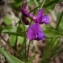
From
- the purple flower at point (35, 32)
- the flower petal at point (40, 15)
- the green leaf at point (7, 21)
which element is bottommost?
the green leaf at point (7, 21)

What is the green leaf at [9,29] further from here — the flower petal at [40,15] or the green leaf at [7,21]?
the green leaf at [7,21]

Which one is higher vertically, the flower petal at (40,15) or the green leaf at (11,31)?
the flower petal at (40,15)

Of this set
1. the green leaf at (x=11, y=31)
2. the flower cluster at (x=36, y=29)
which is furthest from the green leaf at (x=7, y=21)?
the flower cluster at (x=36, y=29)

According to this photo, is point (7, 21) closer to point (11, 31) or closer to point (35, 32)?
point (11, 31)

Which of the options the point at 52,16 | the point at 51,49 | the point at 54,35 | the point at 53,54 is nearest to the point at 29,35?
the point at 54,35

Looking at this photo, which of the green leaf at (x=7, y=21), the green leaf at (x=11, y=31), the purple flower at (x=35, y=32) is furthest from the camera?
the green leaf at (x=7, y=21)

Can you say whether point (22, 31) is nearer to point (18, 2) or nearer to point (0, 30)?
point (0, 30)

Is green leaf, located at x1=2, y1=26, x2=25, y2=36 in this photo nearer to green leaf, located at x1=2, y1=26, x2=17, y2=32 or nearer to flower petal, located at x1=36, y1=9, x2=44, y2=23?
green leaf, located at x1=2, y1=26, x2=17, y2=32

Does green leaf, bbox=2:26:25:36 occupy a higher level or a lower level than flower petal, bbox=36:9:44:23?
lower

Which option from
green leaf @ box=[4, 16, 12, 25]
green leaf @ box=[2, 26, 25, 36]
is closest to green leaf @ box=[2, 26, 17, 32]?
green leaf @ box=[2, 26, 25, 36]
